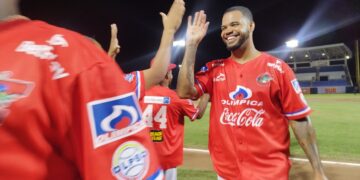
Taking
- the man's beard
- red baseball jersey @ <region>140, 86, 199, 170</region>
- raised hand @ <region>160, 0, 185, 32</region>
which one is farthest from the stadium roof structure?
raised hand @ <region>160, 0, 185, 32</region>

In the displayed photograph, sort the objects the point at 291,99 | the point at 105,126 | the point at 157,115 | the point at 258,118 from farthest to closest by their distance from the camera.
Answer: the point at 157,115 → the point at 258,118 → the point at 291,99 → the point at 105,126

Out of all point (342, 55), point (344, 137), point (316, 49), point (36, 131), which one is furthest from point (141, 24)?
point (36, 131)

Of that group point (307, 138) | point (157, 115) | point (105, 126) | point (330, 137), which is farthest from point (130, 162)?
point (330, 137)

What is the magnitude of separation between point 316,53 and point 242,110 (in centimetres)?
5008

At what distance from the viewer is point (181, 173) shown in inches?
285

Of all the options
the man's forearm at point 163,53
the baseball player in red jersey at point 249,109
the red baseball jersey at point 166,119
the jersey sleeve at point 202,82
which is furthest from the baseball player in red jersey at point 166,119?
→ the man's forearm at point 163,53

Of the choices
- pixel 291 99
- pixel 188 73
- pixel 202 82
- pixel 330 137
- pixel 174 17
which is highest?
pixel 174 17

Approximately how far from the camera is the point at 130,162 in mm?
1038

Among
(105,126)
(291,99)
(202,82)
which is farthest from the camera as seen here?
(202,82)

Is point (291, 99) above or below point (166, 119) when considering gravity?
above

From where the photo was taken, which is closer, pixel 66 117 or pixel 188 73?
pixel 66 117

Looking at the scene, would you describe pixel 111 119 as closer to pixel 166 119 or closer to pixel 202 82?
pixel 202 82

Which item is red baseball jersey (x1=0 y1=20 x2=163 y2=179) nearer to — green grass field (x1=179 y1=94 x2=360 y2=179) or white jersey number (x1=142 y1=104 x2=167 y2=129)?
white jersey number (x1=142 y1=104 x2=167 y2=129)

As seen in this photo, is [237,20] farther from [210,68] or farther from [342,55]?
[342,55]
